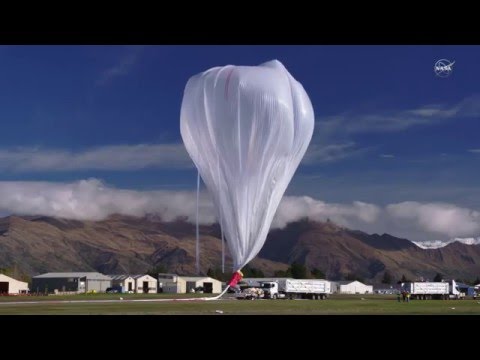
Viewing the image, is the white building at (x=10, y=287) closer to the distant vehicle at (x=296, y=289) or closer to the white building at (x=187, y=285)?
the white building at (x=187, y=285)

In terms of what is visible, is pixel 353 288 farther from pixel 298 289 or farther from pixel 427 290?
pixel 298 289

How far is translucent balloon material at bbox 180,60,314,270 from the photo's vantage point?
77.6 feet

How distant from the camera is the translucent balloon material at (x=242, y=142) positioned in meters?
23.6

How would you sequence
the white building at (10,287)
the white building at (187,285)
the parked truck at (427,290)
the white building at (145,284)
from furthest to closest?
1. the white building at (187,285)
2. the white building at (145,284)
3. the white building at (10,287)
4. the parked truck at (427,290)

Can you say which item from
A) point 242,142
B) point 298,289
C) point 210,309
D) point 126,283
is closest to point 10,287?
point 126,283

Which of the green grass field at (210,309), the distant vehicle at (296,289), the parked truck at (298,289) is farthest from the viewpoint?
the parked truck at (298,289)

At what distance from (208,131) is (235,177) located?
79.5 inches

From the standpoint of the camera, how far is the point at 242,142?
2339 cm

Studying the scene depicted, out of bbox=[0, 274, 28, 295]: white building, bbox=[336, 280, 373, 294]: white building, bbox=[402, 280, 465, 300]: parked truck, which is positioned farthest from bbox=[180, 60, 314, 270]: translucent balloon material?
bbox=[336, 280, 373, 294]: white building

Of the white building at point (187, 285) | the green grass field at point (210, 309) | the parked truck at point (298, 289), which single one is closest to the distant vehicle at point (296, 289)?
the parked truck at point (298, 289)
